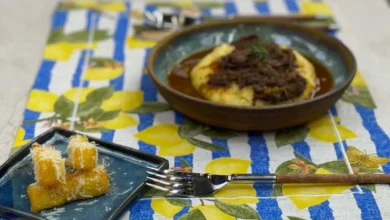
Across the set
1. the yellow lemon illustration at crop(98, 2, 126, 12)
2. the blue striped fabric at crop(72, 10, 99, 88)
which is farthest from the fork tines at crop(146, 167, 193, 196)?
the yellow lemon illustration at crop(98, 2, 126, 12)

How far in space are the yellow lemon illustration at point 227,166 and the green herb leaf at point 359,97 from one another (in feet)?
1.26

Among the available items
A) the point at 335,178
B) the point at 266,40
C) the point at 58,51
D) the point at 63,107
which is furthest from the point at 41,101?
the point at 335,178

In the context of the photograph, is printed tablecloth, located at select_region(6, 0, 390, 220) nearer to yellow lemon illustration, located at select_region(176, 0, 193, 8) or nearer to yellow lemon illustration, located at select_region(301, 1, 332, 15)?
yellow lemon illustration, located at select_region(176, 0, 193, 8)

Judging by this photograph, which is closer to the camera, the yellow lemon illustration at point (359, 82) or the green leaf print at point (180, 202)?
the green leaf print at point (180, 202)

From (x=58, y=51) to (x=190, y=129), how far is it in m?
0.57

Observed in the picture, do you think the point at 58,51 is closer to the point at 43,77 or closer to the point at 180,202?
the point at 43,77

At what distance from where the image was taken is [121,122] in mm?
1239

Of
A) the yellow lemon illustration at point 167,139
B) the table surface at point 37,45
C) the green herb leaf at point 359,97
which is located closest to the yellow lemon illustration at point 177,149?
the yellow lemon illustration at point 167,139

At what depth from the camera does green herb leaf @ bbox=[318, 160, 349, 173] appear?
1.07 meters

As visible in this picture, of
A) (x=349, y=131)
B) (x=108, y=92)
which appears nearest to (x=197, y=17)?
(x=108, y=92)

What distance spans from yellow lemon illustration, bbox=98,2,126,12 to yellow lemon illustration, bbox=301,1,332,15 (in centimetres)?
62

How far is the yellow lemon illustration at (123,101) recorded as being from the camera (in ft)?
4.28

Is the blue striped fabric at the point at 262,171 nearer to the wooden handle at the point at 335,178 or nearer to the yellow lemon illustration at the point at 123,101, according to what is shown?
the wooden handle at the point at 335,178

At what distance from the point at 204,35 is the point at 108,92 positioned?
32cm
